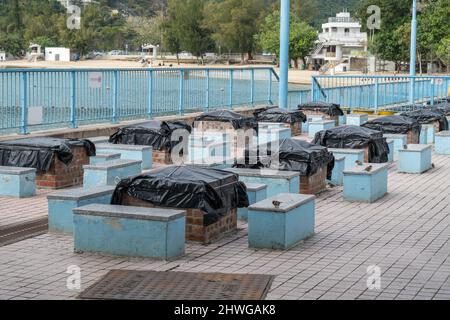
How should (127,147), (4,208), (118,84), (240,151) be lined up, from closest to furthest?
(4,208) → (127,147) → (240,151) → (118,84)

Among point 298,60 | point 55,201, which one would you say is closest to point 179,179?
point 55,201

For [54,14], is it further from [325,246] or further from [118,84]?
[325,246]

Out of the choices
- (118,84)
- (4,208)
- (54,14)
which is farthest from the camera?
(54,14)

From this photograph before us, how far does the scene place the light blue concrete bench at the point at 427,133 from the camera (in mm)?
22781

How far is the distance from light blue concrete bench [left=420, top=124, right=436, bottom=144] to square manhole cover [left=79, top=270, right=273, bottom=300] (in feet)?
49.5

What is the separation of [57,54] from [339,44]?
36904mm

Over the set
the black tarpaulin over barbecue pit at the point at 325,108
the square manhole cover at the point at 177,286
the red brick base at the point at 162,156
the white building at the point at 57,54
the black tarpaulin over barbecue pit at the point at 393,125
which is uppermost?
the white building at the point at 57,54

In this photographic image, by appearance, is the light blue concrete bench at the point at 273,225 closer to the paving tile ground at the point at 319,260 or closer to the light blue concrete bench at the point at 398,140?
the paving tile ground at the point at 319,260

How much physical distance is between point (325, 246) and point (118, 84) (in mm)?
12405

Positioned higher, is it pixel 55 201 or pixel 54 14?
pixel 54 14

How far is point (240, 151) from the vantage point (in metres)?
20.0

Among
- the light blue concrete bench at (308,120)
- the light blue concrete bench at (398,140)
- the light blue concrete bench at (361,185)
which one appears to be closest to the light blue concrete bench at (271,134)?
the light blue concrete bench at (398,140)

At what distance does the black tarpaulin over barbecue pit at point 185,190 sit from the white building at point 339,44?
94.5 meters

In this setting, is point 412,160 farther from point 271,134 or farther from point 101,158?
point 101,158
